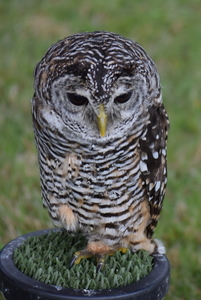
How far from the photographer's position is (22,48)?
5.70 metres

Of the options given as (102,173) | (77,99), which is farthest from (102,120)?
(102,173)

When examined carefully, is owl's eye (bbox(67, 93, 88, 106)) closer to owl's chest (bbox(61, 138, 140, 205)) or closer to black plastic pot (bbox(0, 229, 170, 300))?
owl's chest (bbox(61, 138, 140, 205))

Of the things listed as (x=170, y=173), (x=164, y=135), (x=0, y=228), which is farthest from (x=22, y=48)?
(x=164, y=135)

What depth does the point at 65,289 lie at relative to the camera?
209 centimetres

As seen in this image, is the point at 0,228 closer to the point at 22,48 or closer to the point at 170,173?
the point at 170,173

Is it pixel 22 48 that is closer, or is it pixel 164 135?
pixel 164 135

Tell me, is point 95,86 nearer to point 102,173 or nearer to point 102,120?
point 102,120

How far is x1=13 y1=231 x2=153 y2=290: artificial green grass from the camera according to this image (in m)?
2.16

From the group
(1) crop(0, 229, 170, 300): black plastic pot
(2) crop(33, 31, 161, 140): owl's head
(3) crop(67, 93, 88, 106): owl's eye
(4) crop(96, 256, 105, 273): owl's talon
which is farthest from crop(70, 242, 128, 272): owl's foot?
(3) crop(67, 93, 88, 106): owl's eye

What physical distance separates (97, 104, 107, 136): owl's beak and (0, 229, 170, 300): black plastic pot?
2.09ft

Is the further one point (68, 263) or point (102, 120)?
point (68, 263)

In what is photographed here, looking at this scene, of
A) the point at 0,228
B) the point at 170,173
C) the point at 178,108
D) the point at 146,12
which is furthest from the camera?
the point at 146,12

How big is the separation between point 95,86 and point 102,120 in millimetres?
144

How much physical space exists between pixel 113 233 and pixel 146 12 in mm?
4797
